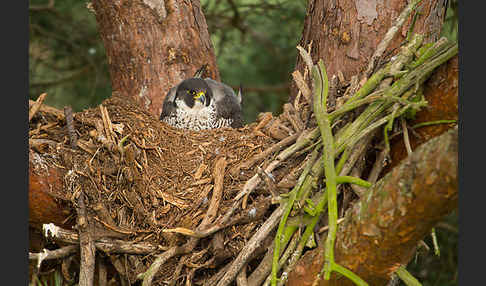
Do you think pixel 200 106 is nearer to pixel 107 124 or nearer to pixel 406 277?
pixel 107 124

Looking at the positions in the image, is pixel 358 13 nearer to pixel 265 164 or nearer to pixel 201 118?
pixel 265 164

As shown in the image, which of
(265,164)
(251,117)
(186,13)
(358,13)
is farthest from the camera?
Answer: (251,117)

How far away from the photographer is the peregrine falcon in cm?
351

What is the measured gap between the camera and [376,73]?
2.18m

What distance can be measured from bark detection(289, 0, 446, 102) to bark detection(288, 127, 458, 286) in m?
1.12

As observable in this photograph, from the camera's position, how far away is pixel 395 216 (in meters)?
1.63

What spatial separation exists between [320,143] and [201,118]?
170 cm

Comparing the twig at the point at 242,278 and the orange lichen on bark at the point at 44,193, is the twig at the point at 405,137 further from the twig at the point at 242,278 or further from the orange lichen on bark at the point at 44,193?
the orange lichen on bark at the point at 44,193

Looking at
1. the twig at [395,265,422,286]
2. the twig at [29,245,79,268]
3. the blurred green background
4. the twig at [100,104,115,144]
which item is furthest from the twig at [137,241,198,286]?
the blurred green background

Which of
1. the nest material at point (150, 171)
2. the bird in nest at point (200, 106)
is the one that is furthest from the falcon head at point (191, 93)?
the nest material at point (150, 171)

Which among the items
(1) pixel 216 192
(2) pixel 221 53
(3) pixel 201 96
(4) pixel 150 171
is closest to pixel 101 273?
(4) pixel 150 171

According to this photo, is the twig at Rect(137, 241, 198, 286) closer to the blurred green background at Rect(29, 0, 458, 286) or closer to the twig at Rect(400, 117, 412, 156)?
the twig at Rect(400, 117, 412, 156)

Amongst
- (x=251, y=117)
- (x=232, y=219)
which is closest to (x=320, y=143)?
(x=232, y=219)

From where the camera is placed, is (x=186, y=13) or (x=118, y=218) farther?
(x=186, y=13)
